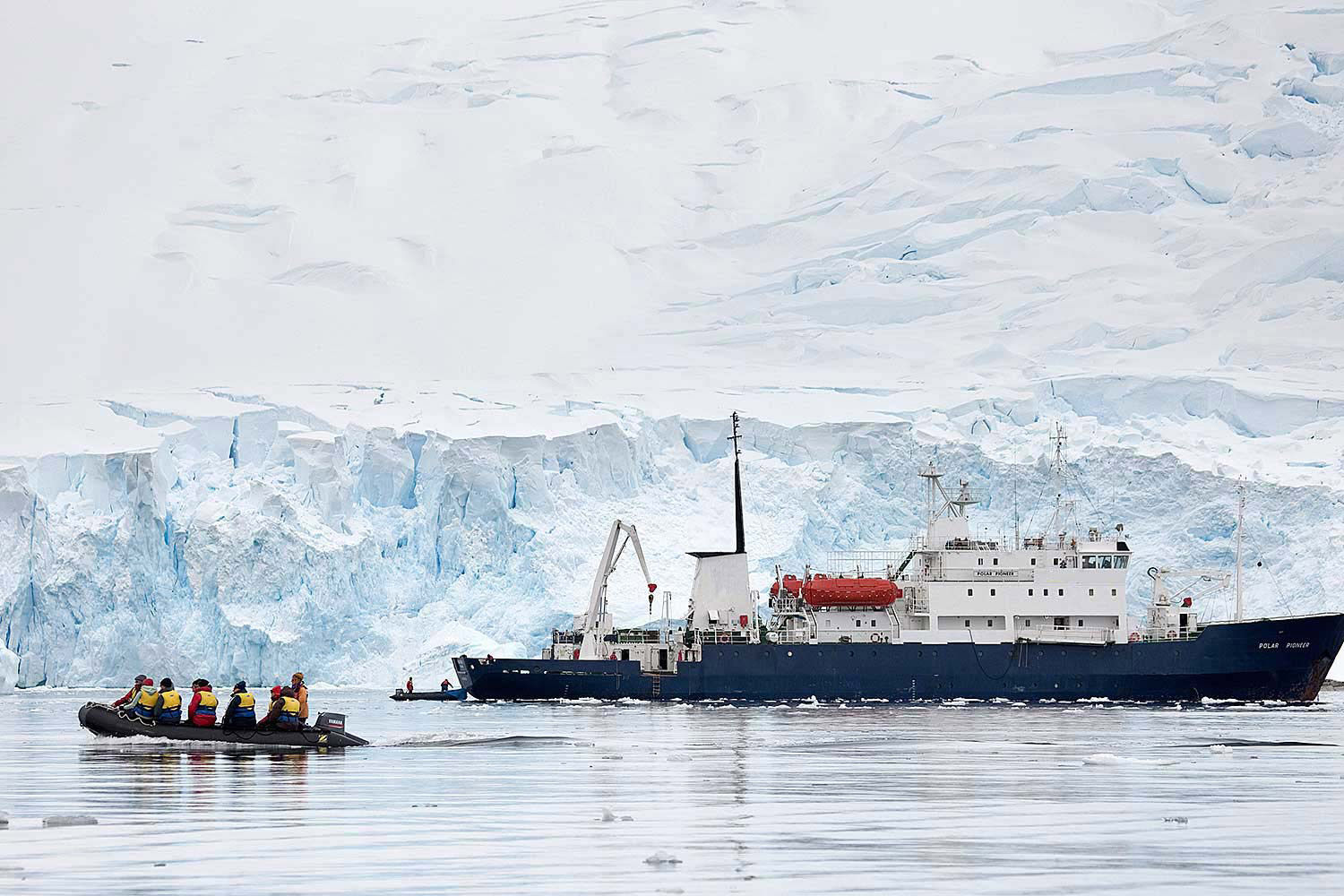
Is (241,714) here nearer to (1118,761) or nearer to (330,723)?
(330,723)

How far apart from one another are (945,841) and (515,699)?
32.9 metres

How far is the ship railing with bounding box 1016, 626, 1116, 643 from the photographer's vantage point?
140ft

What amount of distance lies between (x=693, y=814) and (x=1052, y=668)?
92.5 feet

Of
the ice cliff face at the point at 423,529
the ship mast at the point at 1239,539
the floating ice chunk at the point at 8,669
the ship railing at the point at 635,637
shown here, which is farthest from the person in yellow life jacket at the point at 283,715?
the floating ice chunk at the point at 8,669

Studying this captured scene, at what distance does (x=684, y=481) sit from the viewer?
5859 centimetres

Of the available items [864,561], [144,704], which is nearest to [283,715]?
[144,704]

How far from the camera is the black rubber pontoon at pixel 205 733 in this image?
78.8 ft

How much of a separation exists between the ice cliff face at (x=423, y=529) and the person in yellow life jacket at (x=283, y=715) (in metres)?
27.5

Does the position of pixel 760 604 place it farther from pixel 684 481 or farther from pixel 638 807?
pixel 638 807

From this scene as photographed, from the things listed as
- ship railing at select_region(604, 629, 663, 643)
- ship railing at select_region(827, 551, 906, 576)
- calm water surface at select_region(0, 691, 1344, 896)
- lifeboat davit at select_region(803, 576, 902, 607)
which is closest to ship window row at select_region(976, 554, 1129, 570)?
lifeboat davit at select_region(803, 576, 902, 607)

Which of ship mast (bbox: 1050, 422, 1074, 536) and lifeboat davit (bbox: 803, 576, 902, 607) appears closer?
lifeboat davit (bbox: 803, 576, 902, 607)

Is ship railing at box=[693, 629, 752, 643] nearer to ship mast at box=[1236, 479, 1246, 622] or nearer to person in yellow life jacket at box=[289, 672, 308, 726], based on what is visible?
ship mast at box=[1236, 479, 1246, 622]

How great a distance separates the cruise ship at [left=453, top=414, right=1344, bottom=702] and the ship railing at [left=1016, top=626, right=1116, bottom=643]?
0.04 meters

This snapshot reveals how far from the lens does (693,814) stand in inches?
616
